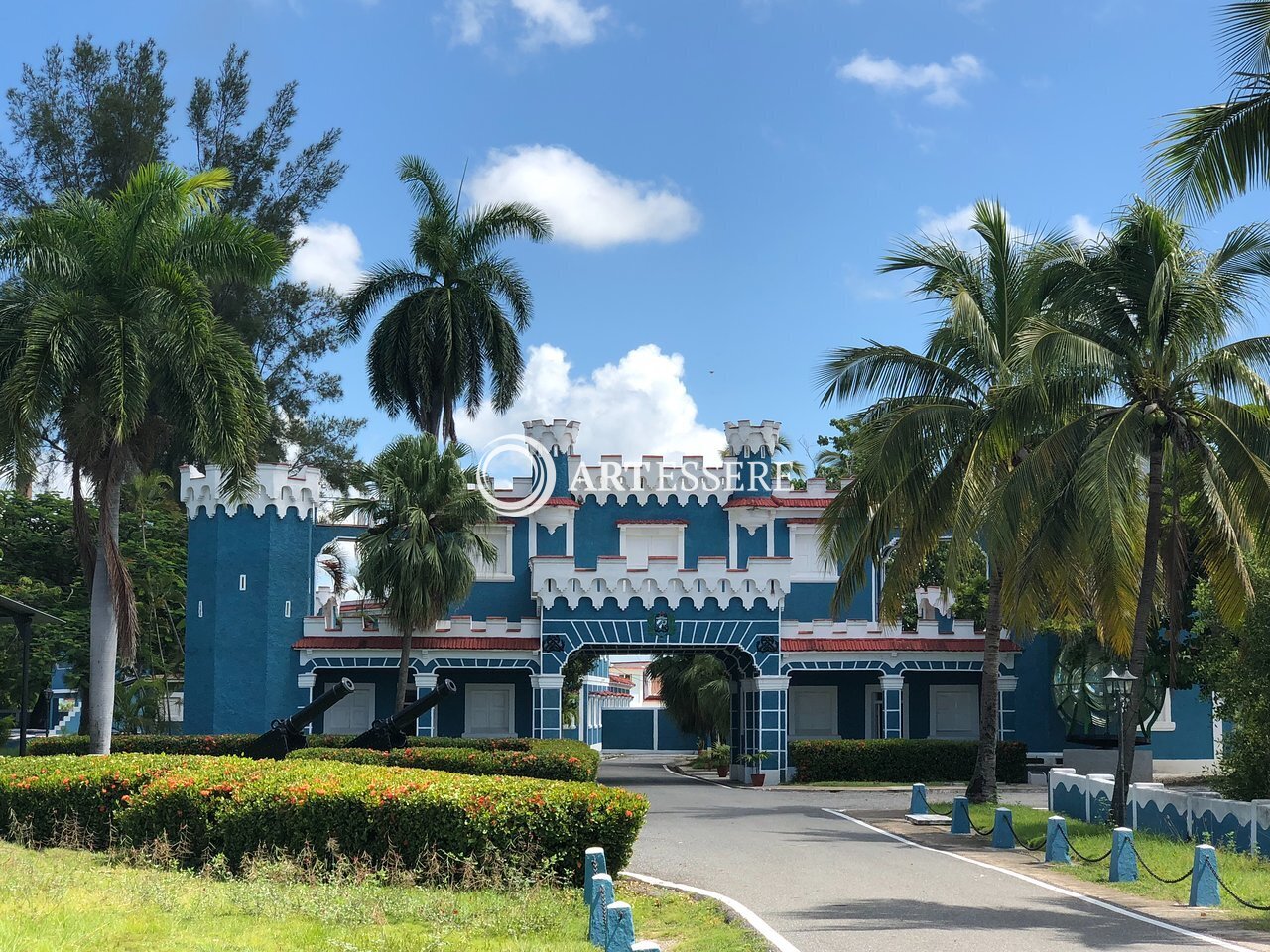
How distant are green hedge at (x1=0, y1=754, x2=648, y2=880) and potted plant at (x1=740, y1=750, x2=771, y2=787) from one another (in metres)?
19.8

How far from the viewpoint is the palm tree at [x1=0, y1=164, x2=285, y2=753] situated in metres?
25.2

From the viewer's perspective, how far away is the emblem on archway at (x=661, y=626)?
1463 inches

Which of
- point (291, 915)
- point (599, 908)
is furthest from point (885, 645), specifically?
point (291, 915)

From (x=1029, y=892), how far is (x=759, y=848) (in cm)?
570

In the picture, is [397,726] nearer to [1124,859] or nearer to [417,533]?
[417,533]

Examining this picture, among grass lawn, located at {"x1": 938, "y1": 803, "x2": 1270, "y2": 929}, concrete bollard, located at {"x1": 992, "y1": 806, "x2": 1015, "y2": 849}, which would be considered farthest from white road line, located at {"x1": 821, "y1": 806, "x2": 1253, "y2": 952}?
concrete bollard, located at {"x1": 992, "y1": 806, "x2": 1015, "y2": 849}

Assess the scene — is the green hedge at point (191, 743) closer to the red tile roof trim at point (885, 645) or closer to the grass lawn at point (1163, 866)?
the red tile roof trim at point (885, 645)

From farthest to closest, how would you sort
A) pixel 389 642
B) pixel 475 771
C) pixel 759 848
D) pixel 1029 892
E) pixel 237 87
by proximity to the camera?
pixel 237 87 < pixel 389 642 < pixel 475 771 < pixel 759 848 < pixel 1029 892

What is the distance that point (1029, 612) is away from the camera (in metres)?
23.1

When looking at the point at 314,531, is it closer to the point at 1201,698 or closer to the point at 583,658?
the point at 583,658

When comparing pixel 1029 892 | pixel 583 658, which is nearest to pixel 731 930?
pixel 1029 892

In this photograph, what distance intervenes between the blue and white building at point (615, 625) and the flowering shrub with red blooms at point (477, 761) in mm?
9775

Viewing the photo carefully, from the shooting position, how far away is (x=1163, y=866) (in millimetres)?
16953

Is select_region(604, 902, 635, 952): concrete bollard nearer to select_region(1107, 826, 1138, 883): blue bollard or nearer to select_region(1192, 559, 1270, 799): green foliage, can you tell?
select_region(1107, 826, 1138, 883): blue bollard
